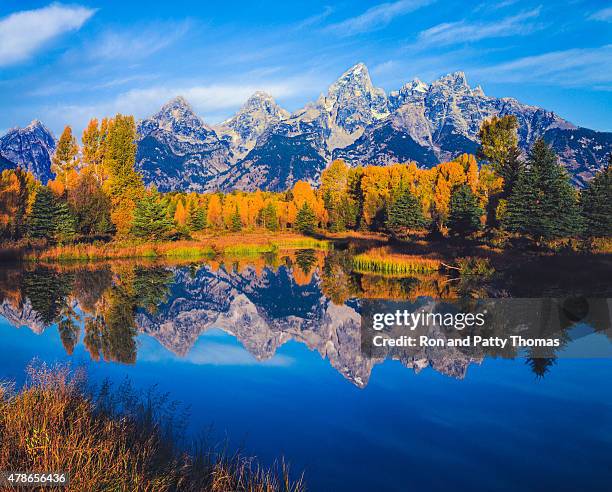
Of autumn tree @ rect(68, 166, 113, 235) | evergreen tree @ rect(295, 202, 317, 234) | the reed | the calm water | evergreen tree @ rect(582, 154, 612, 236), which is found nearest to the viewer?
the calm water

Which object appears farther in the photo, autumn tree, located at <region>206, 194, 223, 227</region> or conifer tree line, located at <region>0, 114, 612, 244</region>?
autumn tree, located at <region>206, 194, 223, 227</region>

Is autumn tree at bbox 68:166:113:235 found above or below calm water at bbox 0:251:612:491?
above

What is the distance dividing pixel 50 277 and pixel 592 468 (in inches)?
1269

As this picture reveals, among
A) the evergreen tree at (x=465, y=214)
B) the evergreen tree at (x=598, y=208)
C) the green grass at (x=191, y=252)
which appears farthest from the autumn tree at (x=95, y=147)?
A: the evergreen tree at (x=598, y=208)

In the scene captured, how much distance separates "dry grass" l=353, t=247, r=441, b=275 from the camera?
32.3 m

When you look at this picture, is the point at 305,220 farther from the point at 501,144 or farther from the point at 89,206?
the point at 501,144

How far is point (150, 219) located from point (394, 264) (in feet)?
89.4

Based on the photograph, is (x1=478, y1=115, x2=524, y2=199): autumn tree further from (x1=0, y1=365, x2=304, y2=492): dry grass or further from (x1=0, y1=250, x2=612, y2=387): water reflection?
(x1=0, y1=365, x2=304, y2=492): dry grass

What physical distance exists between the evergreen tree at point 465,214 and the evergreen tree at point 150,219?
30.0 metres

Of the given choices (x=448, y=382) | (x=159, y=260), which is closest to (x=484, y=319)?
(x=448, y=382)

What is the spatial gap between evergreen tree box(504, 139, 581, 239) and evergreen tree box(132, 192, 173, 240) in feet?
109

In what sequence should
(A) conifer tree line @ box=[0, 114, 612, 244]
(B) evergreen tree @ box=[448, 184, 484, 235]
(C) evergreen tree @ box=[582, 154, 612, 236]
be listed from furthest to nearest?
(B) evergreen tree @ box=[448, 184, 484, 235] < (C) evergreen tree @ box=[582, 154, 612, 236] < (A) conifer tree line @ box=[0, 114, 612, 244]

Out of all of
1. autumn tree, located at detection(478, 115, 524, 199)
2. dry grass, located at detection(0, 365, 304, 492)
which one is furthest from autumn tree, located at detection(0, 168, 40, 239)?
autumn tree, located at detection(478, 115, 524, 199)

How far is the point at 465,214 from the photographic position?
154ft
